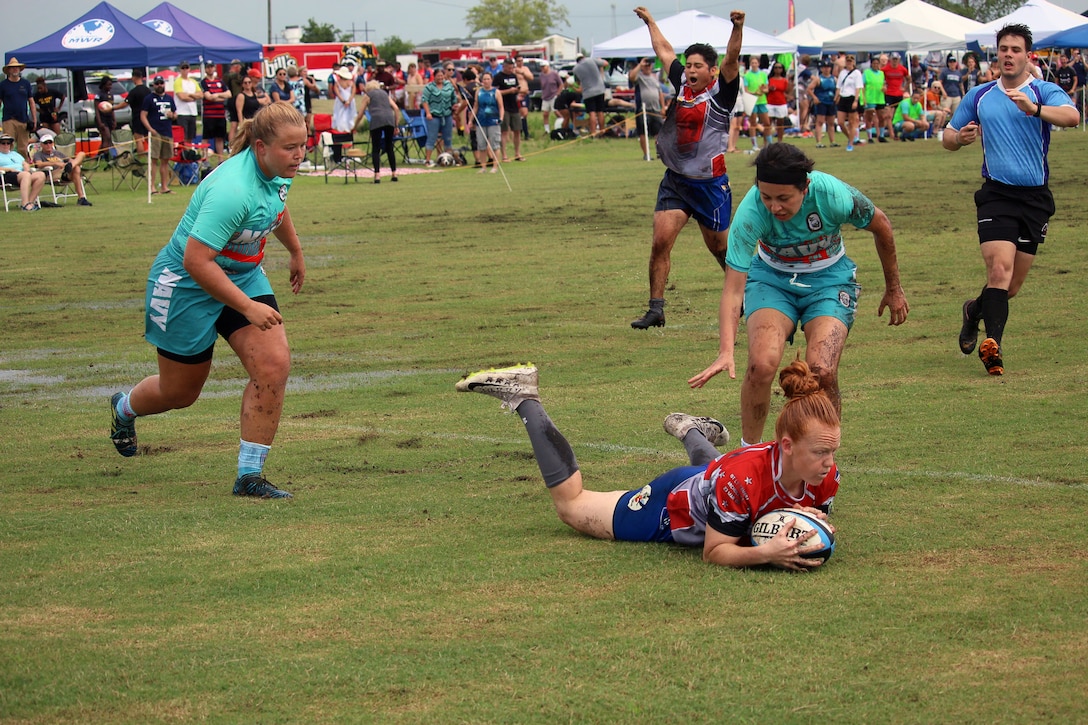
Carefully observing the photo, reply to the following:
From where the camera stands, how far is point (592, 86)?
33438 millimetres

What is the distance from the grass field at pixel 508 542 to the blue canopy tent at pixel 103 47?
1909 cm

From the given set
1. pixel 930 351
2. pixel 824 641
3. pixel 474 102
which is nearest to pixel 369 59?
pixel 474 102

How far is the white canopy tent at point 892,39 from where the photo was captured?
130 feet

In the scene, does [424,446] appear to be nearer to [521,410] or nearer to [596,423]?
[596,423]

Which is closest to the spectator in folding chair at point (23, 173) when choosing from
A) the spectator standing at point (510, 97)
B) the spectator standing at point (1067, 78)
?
the spectator standing at point (510, 97)

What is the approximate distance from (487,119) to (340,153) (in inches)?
140

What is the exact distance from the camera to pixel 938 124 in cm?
3578

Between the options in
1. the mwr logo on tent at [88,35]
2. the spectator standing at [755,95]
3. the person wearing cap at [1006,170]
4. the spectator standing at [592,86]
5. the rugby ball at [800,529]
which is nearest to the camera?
the rugby ball at [800,529]

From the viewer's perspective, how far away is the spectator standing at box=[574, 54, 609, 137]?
32594 mm

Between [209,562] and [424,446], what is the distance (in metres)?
2.17

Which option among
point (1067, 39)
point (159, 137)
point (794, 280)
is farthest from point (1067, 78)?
point (794, 280)

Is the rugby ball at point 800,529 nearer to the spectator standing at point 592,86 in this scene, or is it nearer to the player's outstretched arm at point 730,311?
the player's outstretched arm at point 730,311

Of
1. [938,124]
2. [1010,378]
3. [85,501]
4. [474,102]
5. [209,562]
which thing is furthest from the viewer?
[938,124]

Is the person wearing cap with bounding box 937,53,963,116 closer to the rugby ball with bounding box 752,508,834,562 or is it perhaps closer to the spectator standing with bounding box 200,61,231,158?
the spectator standing with bounding box 200,61,231,158
